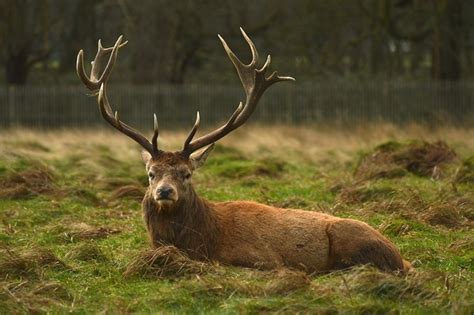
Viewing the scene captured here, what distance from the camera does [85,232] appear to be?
10.2 metres

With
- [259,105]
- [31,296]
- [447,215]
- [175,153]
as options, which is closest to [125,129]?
[175,153]

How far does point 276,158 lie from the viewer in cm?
1719

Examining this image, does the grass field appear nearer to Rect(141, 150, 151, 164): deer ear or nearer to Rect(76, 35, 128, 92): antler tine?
Rect(141, 150, 151, 164): deer ear

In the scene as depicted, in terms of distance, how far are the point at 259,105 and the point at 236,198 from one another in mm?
14332

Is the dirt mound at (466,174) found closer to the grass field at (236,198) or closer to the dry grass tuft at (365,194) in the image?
the grass field at (236,198)

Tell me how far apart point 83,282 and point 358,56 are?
28418mm

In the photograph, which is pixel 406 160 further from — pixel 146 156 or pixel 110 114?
pixel 110 114

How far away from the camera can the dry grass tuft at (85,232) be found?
33.1 feet

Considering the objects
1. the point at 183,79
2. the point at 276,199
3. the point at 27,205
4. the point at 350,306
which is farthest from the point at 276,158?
the point at 183,79

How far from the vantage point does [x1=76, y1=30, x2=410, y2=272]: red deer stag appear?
8328 mm

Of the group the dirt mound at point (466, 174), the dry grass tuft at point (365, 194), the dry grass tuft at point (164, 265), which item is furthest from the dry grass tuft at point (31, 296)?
the dirt mound at point (466, 174)

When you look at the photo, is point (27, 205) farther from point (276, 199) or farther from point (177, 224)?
point (177, 224)

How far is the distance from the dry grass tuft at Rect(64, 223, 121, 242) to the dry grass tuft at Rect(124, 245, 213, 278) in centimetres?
200

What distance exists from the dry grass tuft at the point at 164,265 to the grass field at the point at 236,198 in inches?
0.5
